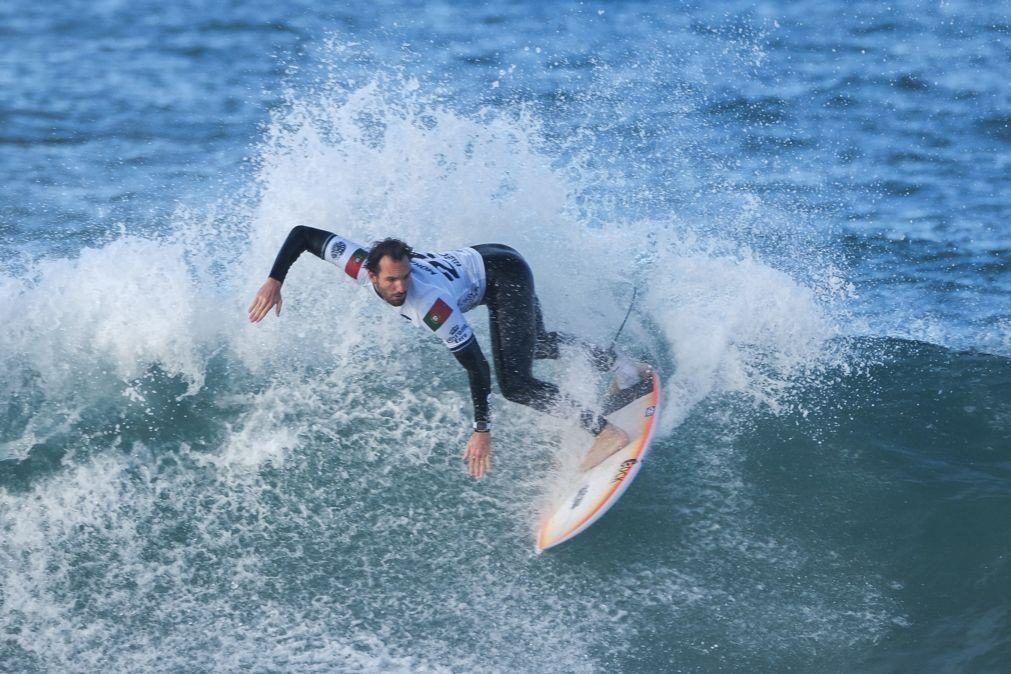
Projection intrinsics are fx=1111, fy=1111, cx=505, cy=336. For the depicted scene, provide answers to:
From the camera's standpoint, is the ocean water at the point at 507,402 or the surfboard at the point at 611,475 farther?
the surfboard at the point at 611,475

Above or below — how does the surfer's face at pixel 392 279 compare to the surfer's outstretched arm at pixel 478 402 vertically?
above

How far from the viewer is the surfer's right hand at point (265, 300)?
624 centimetres

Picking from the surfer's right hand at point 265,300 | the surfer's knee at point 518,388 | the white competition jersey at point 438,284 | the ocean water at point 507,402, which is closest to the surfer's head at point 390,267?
the white competition jersey at point 438,284

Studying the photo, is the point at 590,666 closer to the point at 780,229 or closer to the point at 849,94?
the point at 780,229

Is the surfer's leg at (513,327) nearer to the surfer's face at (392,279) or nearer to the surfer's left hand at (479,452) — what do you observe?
the surfer's left hand at (479,452)

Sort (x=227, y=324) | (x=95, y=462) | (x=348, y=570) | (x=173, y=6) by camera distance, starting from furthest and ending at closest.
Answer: (x=173, y=6) < (x=227, y=324) < (x=95, y=462) < (x=348, y=570)

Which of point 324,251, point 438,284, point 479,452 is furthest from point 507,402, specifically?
point 324,251

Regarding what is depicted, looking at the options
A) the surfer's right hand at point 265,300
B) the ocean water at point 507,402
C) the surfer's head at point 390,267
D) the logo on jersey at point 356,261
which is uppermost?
the surfer's head at point 390,267

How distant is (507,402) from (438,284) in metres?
1.61

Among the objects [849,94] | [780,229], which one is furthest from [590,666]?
[849,94]

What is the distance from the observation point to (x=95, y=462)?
23.4 feet

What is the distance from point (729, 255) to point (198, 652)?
5835 mm

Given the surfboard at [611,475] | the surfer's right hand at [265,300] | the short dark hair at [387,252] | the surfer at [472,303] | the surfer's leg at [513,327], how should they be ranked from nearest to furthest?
the short dark hair at [387,252]
the surfer at [472,303]
the surfer's right hand at [265,300]
the surfboard at [611,475]
the surfer's leg at [513,327]

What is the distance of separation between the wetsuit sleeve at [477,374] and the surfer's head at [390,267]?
1.59ft
